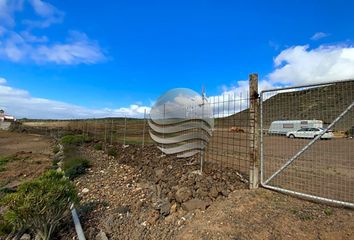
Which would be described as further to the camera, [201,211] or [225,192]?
[225,192]

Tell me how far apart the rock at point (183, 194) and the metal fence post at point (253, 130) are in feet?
4.09

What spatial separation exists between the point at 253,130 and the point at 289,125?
2.24 ft

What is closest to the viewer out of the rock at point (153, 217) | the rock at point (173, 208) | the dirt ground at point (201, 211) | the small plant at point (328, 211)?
the dirt ground at point (201, 211)

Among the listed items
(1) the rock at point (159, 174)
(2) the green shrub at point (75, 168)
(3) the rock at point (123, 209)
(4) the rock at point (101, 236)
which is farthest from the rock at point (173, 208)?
(2) the green shrub at point (75, 168)

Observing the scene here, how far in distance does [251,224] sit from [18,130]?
179ft

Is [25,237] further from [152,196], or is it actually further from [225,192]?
[225,192]

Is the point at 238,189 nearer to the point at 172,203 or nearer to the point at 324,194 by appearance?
the point at 172,203

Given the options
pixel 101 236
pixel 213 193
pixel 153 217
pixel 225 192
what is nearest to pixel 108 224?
pixel 101 236

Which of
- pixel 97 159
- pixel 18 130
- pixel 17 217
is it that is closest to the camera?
pixel 17 217

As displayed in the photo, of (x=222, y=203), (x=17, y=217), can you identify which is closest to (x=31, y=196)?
(x=17, y=217)

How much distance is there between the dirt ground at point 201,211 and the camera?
4.42 metres

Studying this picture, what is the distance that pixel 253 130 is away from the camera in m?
6.09

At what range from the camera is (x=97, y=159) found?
43.0 ft

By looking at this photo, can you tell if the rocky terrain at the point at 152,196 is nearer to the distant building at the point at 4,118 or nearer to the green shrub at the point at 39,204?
the green shrub at the point at 39,204
